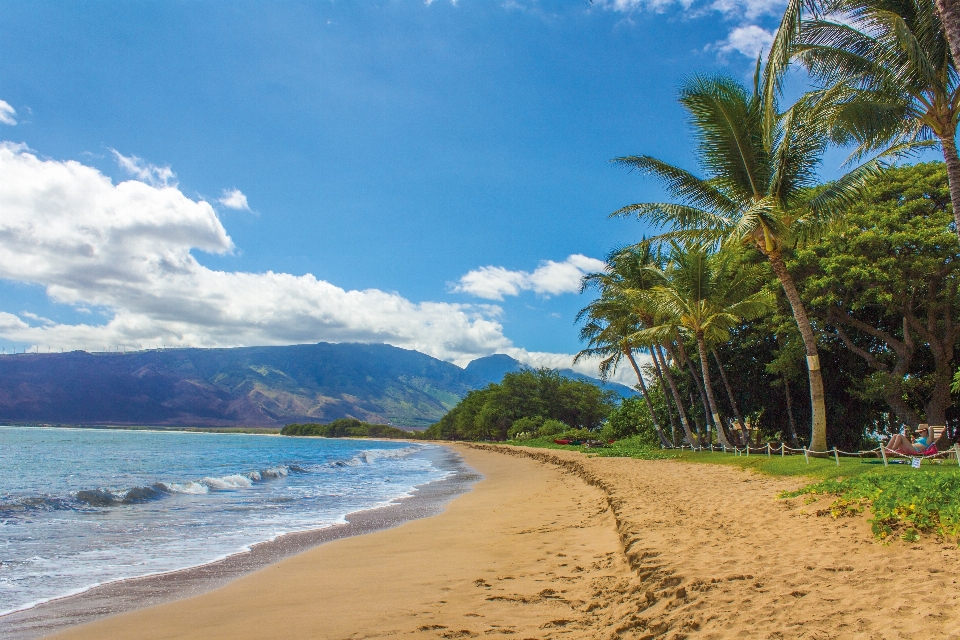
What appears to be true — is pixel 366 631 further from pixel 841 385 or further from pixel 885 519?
pixel 841 385

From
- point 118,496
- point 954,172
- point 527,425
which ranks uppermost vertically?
point 954,172

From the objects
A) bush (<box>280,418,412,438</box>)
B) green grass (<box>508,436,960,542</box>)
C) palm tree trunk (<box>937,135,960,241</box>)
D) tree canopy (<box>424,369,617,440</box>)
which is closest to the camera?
green grass (<box>508,436,960,542</box>)

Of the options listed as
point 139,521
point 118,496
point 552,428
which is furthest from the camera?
point 552,428

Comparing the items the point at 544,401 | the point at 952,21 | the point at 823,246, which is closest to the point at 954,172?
the point at 952,21

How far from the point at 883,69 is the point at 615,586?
37.3 feet

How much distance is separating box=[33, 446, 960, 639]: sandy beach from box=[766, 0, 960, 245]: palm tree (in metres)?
6.60

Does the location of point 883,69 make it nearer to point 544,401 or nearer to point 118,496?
point 118,496

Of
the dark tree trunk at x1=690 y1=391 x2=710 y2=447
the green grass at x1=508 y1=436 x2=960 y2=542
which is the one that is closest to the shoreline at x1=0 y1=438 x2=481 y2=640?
the green grass at x1=508 y1=436 x2=960 y2=542

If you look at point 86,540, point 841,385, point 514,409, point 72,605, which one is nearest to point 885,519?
point 72,605

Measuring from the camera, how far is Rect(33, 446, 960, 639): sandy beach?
3.56m

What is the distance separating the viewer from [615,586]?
5.01m

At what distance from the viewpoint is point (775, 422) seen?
26219 millimetres

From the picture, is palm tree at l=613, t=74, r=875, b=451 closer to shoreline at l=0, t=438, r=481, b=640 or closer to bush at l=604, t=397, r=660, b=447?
shoreline at l=0, t=438, r=481, b=640

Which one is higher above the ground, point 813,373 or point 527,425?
point 813,373
